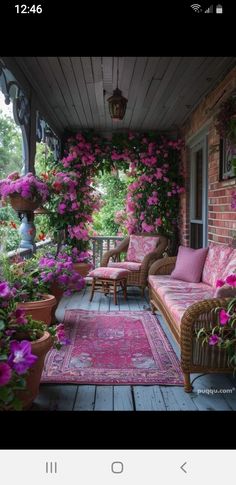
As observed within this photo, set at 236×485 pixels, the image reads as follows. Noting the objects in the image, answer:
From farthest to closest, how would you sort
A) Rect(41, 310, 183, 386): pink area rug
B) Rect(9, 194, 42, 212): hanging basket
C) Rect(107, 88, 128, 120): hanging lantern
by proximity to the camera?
Rect(107, 88, 128, 120): hanging lantern < Rect(9, 194, 42, 212): hanging basket < Rect(41, 310, 183, 386): pink area rug

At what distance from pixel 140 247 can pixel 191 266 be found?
178 cm

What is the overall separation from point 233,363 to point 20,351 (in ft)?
4.39

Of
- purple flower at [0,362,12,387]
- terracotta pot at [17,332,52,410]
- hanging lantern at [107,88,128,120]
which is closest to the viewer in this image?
purple flower at [0,362,12,387]

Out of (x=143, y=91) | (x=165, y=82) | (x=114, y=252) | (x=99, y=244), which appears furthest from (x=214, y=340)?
(x=99, y=244)

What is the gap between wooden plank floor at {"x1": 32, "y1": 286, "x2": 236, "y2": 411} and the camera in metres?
1.93

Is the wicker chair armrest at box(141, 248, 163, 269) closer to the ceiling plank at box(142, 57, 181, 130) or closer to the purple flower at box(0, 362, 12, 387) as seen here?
the ceiling plank at box(142, 57, 181, 130)

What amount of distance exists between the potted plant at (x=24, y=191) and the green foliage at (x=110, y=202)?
14.7 ft

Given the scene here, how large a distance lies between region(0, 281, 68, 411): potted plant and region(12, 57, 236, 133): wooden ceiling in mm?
2158

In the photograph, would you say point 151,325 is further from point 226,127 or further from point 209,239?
point 226,127

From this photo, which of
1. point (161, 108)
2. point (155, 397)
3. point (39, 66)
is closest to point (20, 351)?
point (155, 397)

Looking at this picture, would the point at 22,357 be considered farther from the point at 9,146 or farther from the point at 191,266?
the point at 9,146

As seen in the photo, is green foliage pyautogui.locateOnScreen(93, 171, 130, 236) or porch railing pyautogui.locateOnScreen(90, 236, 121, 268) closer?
porch railing pyautogui.locateOnScreen(90, 236, 121, 268)

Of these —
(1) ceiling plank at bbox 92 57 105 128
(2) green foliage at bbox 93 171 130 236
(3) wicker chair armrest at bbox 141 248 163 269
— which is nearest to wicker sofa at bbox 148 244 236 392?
(3) wicker chair armrest at bbox 141 248 163 269
